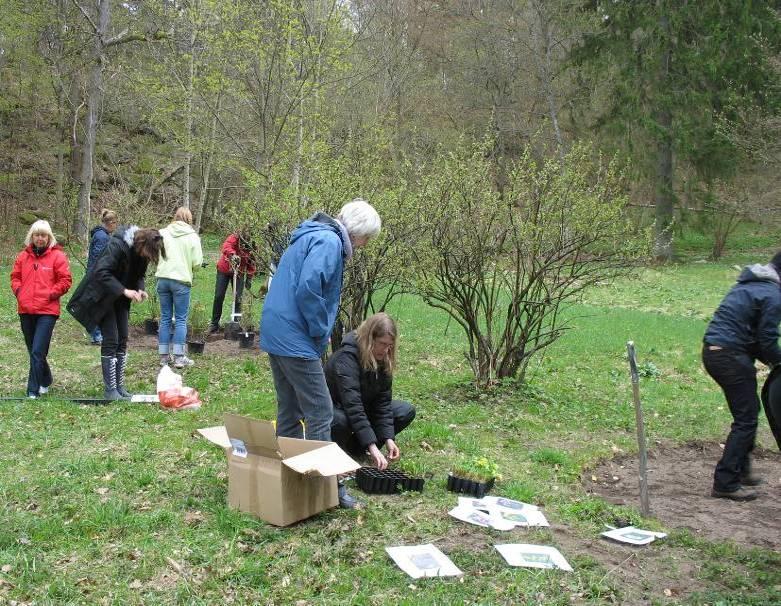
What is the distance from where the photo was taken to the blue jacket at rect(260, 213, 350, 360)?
408cm

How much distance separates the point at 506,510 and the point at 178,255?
5.34 meters

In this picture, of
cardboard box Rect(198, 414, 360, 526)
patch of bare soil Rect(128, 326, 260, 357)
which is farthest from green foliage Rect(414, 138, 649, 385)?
cardboard box Rect(198, 414, 360, 526)

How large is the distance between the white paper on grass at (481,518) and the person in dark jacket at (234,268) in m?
5.52

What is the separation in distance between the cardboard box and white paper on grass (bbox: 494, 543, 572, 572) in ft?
2.91

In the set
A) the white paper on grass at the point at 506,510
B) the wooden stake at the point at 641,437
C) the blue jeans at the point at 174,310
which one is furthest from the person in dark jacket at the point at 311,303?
the blue jeans at the point at 174,310

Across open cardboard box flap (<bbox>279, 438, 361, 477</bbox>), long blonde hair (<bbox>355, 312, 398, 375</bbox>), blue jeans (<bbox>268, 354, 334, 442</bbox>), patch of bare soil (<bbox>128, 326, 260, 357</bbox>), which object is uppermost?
long blonde hair (<bbox>355, 312, 398, 375</bbox>)

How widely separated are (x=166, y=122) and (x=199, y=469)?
38.1 ft

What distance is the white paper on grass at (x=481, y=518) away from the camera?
4293mm

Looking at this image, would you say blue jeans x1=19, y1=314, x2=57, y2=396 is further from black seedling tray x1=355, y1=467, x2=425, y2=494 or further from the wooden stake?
the wooden stake

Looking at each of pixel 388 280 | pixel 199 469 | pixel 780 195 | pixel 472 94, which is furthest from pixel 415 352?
pixel 472 94

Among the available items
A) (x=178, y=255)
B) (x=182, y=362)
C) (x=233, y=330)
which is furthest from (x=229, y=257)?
(x=182, y=362)

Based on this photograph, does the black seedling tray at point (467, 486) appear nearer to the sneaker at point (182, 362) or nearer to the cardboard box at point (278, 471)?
the cardboard box at point (278, 471)

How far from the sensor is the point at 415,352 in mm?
10453

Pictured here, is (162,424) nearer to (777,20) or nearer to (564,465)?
(564,465)
